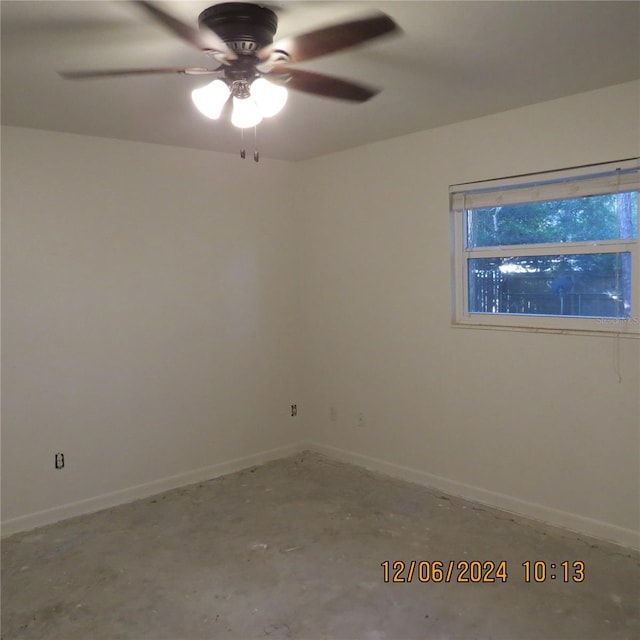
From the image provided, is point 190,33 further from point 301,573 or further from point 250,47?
point 301,573

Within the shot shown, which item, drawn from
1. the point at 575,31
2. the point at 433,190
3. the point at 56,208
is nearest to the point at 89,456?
the point at 56,208

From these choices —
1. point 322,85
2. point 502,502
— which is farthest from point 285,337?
point 322,85

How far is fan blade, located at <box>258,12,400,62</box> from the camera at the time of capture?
1.81m

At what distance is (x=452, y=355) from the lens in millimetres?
3600

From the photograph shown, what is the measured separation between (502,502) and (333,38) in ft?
8.99

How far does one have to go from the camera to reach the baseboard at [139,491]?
328cm

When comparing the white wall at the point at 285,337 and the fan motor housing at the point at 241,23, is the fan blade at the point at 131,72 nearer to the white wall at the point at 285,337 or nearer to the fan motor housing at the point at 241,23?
the fan motor housing at the point at 241,23

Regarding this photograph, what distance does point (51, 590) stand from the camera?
2.61 metres

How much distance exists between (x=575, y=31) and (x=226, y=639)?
2714 mm

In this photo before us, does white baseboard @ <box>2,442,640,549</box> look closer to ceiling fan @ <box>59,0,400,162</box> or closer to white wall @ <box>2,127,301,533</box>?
white wall @ <box>2,127,301,533</box>

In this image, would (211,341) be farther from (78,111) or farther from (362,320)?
(78,111)

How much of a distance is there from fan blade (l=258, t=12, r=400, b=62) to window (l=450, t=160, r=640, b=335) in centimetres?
154

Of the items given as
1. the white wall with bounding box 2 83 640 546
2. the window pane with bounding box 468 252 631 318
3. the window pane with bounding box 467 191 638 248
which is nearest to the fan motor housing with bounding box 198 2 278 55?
the white wall with bounding box 2 83 640 546

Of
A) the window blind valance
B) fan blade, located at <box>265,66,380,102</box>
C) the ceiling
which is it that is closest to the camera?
the ceiling
